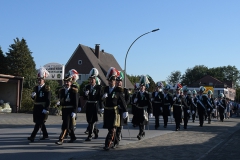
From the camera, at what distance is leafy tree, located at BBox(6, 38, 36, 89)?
179ft

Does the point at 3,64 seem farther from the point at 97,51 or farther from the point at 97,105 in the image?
the point at 97,105

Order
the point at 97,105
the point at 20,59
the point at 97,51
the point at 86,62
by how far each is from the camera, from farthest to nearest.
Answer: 1. the point at 97,51
2. the point at 86,62
3. the point at 20,59
4. the point at 97,105

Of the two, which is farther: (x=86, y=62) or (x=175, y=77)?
(x=175, y=77)

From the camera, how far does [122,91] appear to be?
11.2 m

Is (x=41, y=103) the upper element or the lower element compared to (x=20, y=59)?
lower

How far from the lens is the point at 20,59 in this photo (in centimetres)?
5588

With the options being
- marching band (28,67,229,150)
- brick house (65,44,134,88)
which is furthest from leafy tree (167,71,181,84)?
marching band (28,67,229,150)

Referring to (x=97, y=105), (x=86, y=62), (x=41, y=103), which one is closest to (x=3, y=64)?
(x=86, y=62)

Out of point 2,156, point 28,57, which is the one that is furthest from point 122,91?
point 28,57

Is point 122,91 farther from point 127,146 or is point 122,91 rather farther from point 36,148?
point 36,148

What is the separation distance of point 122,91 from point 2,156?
12.6 ft

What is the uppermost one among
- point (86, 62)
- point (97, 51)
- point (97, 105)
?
point (97, 51)

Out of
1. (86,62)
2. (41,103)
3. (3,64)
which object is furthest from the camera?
(86,62)

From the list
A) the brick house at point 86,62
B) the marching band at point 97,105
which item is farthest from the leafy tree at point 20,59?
the marching band at point 97,105
